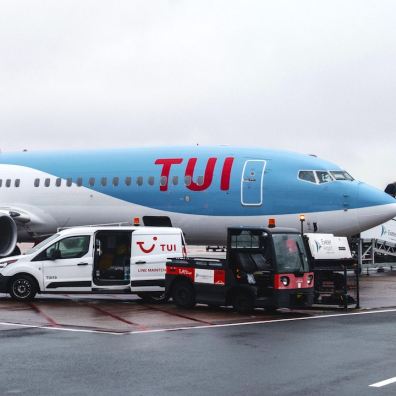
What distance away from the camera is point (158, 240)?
828 inches

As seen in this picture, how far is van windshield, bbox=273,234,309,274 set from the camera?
18266 millimetres

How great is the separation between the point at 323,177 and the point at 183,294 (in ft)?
28.6

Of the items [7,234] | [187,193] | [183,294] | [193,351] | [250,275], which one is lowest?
[193,351]

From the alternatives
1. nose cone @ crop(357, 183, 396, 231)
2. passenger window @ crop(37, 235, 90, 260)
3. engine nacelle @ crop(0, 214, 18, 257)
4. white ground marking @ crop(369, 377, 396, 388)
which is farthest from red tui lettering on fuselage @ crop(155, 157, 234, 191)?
white ground marking @ crop(369, 377, 396, 388)

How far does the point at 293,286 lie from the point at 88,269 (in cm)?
553

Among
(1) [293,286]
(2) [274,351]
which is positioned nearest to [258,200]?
(1) [293,286]

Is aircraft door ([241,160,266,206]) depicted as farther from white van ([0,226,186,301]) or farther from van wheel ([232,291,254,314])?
van wheel ([232,291,254,314])

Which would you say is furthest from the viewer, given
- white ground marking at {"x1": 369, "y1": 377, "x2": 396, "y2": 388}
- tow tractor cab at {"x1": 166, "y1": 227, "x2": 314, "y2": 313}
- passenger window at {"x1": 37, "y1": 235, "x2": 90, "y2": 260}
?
passenger window at {"x1": 37, "y1": 235, "x2": 90, "y2": 260}

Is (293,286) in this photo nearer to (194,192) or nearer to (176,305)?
(176,305)

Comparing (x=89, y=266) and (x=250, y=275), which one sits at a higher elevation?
(x=89, y=266)

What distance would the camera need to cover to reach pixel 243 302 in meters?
18.3

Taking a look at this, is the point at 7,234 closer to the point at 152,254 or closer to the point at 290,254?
the point at 152,254

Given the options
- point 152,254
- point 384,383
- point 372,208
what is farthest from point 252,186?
point 384,383

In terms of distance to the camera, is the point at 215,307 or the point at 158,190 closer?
the point at 215,307
